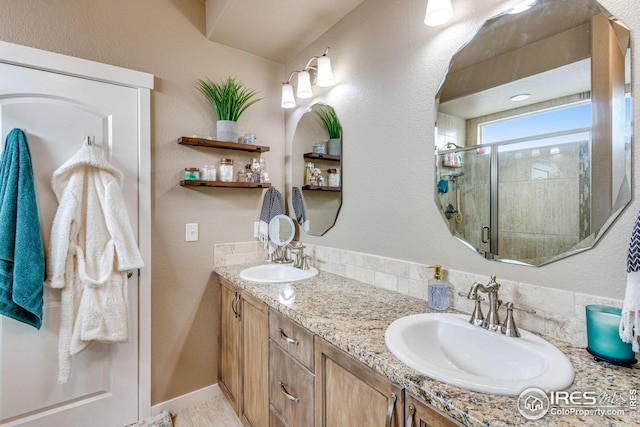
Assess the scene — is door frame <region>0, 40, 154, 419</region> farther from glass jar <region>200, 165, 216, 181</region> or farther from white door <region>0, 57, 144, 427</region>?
glass jar <region>200, 165, 216, 181</region>

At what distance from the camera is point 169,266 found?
198cm

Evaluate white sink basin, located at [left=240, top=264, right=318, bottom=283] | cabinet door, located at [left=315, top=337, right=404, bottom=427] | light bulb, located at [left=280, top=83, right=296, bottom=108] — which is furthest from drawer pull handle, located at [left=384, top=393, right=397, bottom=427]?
light bulb, located at [left=280, top=83, right=296, bottom=108]

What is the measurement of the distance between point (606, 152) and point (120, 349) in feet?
8.05

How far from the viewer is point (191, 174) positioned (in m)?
1.97

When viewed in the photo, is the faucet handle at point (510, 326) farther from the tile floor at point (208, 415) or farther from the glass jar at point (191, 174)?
the glass jar at point (191, 174)

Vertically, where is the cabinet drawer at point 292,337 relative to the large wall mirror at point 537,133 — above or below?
below

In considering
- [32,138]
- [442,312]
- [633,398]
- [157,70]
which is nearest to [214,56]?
[157,70]

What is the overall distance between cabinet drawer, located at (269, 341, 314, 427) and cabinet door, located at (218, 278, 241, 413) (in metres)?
0.47

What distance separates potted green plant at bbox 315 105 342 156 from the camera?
1929mm

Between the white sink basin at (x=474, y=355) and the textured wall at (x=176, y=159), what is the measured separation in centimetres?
154

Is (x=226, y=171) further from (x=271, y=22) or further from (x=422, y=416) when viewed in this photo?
(x=422, y=416)

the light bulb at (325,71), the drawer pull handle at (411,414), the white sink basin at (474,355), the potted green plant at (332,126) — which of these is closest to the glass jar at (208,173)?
the potted green plant at (332,126)

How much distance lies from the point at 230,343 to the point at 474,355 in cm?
146

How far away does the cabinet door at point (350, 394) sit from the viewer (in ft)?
2.75
